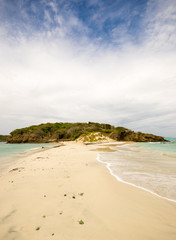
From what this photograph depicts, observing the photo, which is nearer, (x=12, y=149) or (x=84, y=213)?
(x=84, y=213)

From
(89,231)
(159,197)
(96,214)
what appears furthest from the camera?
(159,197)

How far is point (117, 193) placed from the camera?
16.6 ft

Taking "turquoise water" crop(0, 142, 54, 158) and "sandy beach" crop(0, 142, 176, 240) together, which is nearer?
"sandy beach" crop(0, 142, 176, 240)

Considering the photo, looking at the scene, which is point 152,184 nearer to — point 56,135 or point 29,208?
point 29,208

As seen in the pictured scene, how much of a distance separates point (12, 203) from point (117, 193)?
4.28 meters

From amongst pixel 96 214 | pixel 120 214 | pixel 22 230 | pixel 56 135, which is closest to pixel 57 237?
pixel 22 230

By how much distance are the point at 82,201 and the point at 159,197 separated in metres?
3.33

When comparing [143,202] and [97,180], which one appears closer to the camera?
[143,202]

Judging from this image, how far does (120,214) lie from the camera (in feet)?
11.9

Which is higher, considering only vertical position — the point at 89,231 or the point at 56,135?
the point at 56,135

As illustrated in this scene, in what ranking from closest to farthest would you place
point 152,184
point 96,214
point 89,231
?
point 89,231, point 96,214, point 152,184

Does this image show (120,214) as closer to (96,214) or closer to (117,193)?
(96,214)

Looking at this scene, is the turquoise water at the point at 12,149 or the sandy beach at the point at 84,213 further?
the turquoise water at the point at 12,149

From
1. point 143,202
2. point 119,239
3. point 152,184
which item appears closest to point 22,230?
point 119,239
